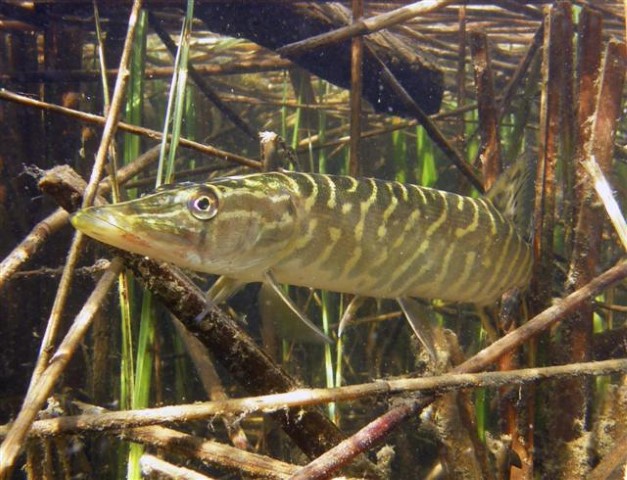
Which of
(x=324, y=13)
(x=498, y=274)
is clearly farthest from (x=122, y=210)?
(x=324, y=13)

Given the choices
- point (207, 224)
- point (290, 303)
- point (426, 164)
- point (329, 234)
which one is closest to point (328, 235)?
point (329, 234)

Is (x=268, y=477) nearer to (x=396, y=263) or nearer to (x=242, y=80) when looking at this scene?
(x=396, y=263)

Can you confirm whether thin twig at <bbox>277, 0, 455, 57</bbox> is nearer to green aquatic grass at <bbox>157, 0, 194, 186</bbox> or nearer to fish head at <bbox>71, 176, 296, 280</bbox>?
green aquatic grass at <bbox>157, 0, 194, 186</bbox>

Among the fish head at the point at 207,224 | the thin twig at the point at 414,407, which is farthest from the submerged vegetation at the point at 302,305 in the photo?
the fish head at the point at 207,224

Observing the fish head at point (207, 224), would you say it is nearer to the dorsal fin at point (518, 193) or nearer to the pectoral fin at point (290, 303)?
the pectoral fin at point (290, 303)

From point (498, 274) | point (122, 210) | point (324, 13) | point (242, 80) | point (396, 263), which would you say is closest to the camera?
point (122, 210)

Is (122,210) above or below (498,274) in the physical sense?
above

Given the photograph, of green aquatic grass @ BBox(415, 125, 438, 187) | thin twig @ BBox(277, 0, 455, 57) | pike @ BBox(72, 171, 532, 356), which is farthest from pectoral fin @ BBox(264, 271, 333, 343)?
green aquatic grass @ BBox(415, 125, 438, 187)

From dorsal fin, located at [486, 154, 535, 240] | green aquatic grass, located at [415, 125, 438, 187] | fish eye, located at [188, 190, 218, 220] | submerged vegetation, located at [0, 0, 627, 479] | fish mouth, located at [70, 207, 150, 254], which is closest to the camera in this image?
fish mouth, located at [70, 207, 150, 254]
